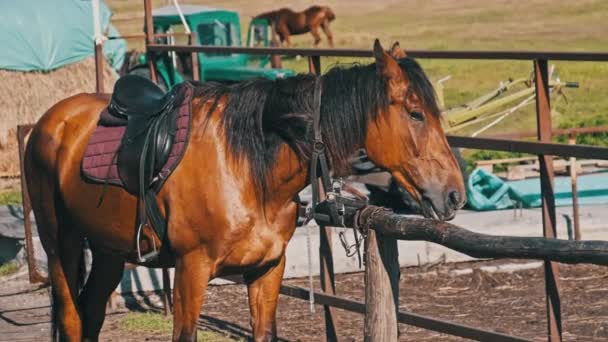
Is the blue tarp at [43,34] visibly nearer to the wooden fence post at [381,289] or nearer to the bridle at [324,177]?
the bridle at [324,177]

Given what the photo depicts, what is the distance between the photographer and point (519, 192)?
10523 mm

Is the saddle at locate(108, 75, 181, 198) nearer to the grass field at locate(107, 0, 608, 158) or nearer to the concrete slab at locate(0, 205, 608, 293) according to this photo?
the concrete slab at locate(0, 205, 608, 293)

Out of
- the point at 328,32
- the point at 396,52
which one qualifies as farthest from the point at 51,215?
the point at 328,32

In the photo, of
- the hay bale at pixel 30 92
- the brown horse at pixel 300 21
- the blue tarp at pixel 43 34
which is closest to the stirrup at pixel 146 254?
the hay bale at pixel 30 92

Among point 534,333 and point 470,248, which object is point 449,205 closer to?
point 470,248

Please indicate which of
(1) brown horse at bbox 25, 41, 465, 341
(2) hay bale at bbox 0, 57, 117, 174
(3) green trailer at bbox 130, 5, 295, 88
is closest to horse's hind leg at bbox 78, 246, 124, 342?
(1) brown horse at bbox 25, 41, 465, 341

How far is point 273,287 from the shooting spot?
512cm

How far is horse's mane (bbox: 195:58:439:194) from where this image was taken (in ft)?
15.0

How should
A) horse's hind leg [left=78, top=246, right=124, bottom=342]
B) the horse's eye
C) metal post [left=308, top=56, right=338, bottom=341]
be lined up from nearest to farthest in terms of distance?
the horse's eye → horse's hind leg [left=78, top=246, right=124, bottom=342] → metal post [left=308, top=56, right=338, bottom=341]

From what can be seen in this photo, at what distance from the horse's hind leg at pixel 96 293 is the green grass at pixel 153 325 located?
3.40 feet

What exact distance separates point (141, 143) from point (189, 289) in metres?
0.72

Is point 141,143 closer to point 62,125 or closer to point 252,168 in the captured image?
point 252,168

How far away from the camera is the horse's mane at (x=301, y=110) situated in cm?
458

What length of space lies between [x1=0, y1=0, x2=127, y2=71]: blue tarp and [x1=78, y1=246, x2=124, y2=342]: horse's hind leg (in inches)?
475
